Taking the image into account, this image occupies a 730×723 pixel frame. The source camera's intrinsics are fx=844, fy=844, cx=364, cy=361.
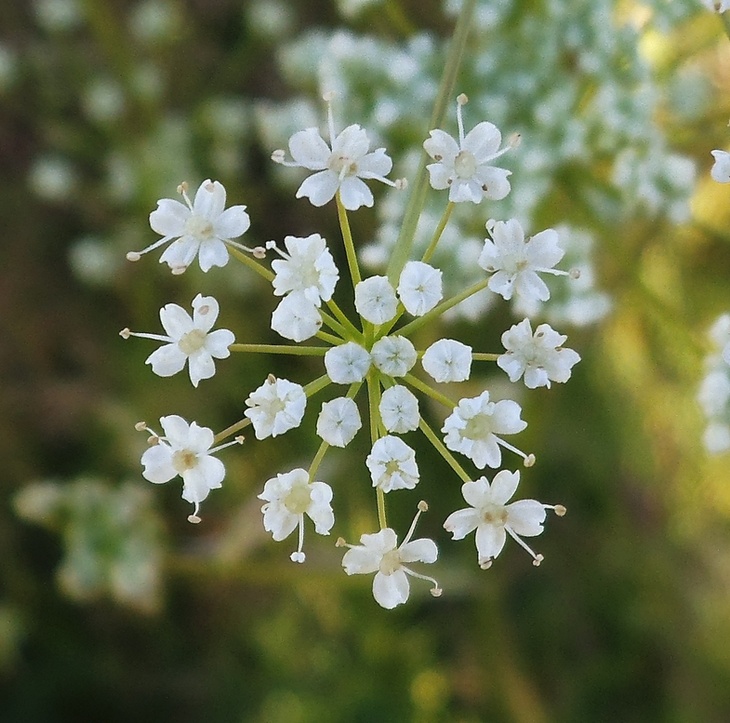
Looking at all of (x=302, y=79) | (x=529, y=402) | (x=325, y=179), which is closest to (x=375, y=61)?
(x=302, y=79)

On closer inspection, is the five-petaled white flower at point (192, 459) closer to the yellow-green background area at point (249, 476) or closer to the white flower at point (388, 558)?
Answer: the white flower at point (388, 558)

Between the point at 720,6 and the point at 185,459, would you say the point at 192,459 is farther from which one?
the point at 720,6

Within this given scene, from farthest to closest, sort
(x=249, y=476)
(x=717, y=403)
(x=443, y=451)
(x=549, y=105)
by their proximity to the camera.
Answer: (x=249, y=476) < (x=549, y=105) < (x=717, y=403) < (x=443, y=451)

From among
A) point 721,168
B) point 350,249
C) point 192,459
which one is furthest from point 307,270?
point 721,168

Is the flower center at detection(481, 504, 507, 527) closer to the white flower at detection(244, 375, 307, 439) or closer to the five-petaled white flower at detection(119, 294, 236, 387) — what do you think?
the white flower at detection(244, 375, 307, 439)

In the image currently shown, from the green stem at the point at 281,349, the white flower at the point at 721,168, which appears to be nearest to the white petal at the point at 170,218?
the green stem at the point at 281,349

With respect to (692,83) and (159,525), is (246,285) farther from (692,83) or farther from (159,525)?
(692,83)
